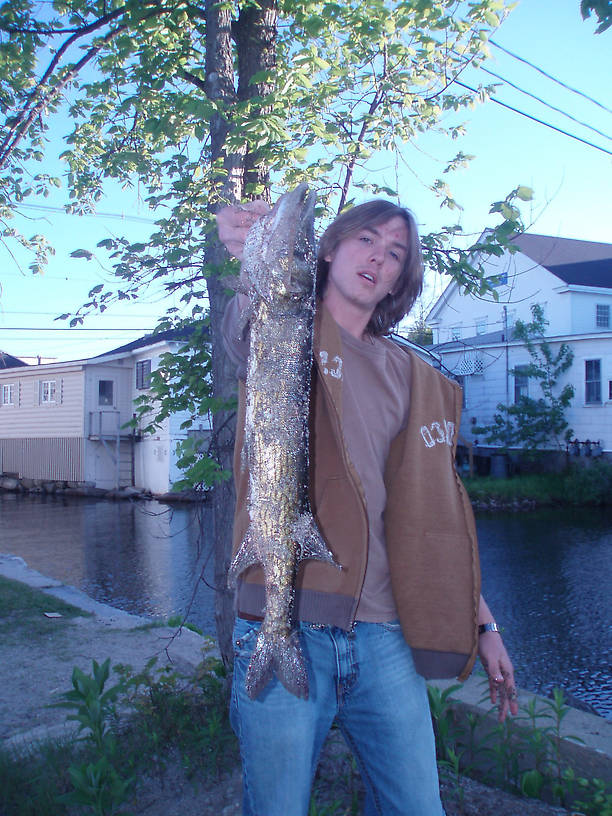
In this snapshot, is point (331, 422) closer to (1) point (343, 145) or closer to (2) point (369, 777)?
(2) point (369, 777)

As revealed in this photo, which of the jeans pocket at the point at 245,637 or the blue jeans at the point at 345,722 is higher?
the jeans pocket at the point at 245,637

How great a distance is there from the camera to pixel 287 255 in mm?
1811

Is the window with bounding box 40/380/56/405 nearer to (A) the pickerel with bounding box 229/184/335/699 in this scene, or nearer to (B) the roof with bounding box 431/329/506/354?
(B) the roof with bounding box 431/329/506/354

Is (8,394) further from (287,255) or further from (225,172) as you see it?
(287,255)

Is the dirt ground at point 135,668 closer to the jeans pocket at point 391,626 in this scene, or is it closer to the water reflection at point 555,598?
the jeans pocket at point 391,626

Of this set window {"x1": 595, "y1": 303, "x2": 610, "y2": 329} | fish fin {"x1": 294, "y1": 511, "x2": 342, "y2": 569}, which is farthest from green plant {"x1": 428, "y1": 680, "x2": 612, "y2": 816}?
window {"x1": 595, "y1": 303, "x2": 610, "y2": 329}

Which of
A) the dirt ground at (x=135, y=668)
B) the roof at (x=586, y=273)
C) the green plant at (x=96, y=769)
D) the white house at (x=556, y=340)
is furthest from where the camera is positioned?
the roof at (x=586, y=273)

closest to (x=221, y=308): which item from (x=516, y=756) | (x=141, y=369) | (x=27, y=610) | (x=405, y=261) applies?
(x=405, y=261)

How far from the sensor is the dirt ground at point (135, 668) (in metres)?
3.27

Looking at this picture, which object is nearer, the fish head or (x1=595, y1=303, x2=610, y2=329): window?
the fish head

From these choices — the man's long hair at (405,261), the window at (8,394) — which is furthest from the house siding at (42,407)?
the man's long hair at (405,261)

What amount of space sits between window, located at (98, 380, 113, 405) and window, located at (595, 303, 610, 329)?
1978 cm

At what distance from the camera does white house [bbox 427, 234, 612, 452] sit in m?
22.8

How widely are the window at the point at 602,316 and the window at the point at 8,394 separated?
25074mm
